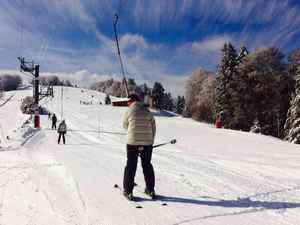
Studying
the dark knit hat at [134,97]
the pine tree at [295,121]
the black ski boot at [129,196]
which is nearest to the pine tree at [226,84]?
the pine tree at [295,121]

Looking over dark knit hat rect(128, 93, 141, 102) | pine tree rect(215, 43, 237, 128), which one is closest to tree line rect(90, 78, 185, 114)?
Result: dark knit hat rect(128, 93, 141, 102)

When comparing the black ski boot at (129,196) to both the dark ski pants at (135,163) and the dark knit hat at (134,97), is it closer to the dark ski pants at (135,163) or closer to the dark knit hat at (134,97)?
the dark ski pants at (135,163)

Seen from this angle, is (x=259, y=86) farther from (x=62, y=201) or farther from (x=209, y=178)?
(x=62, y=201)

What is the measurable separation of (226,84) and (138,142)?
129 feet

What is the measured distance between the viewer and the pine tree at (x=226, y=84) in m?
41.2

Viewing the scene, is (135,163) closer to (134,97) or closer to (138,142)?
(138,142)

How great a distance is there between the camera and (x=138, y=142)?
5270 mm

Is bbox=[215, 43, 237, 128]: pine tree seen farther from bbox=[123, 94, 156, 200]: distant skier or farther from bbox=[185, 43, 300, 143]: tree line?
bbox=[123, 94, 156, 200]: distant skier

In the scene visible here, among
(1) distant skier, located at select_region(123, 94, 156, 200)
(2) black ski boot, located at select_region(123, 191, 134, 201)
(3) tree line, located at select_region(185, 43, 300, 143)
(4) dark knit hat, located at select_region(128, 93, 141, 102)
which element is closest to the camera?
(2) black ski boot, located at select_region(123, 191, 134, 201)

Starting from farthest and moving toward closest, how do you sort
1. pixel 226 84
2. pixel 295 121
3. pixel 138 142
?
1. pixel 226 84
2. pixel 295 121
3. pixel 138 142

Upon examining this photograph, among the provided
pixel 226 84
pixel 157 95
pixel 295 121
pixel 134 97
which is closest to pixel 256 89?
pixel 226 84

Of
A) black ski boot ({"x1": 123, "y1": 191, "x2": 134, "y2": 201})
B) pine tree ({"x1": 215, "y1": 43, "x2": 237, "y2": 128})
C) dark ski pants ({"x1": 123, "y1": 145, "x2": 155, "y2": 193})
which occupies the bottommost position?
black ski boot ({"x1": 123, "y1": 191, "x2": 134, "y2": 201})

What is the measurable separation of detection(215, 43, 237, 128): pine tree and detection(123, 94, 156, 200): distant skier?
3699cm

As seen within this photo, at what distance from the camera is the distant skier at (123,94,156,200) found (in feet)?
17.3
